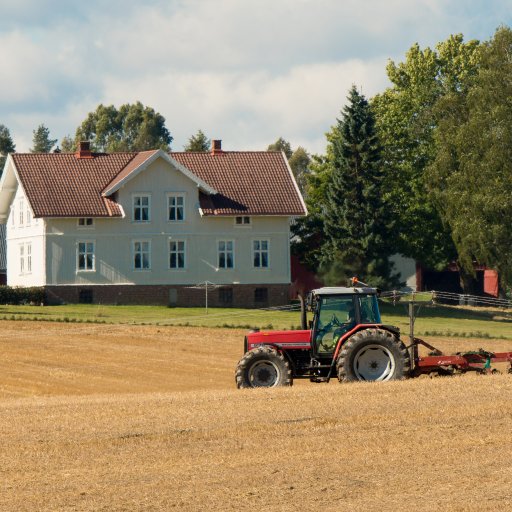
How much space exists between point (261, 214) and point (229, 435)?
49.1m

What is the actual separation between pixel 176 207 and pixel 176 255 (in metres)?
2.40

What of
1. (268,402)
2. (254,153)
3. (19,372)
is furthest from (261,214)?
(268,402)

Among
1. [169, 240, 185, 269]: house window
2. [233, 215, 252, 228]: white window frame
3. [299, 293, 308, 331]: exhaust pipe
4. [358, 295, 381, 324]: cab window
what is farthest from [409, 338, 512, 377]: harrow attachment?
[233, 215, 252, 228]: white window frame

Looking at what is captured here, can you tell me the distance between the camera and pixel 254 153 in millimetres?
71188

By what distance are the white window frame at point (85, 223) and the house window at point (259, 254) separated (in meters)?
8.21

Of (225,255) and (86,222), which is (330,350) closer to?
(86,222)

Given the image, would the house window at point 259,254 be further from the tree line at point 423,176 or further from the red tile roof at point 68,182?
the red tile roof at point 68,182

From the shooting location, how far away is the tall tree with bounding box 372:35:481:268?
76875 mm

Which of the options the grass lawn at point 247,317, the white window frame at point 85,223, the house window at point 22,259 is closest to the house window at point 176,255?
the grass lawn at point 247,317

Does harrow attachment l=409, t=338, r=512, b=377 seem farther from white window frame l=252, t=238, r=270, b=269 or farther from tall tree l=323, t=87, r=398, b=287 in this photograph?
white window frame l=252, t=238, r=270, b=269

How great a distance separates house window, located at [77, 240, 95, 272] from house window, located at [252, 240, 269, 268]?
8.09 meters

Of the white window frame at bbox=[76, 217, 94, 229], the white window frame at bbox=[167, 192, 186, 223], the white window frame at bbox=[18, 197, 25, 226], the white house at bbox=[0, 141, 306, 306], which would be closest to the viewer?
the white house at bbox=[0, 141, 306, 306]

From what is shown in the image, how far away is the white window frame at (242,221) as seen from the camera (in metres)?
69.2

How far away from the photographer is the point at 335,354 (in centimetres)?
2681
